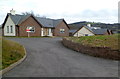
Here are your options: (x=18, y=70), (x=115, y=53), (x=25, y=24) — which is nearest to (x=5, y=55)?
(x=18, y=70)

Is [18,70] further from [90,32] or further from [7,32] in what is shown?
[90,32]

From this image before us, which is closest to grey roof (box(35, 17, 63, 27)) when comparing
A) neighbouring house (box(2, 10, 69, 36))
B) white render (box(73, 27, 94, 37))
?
neighbouring house (box(2, 10, 69, 36))

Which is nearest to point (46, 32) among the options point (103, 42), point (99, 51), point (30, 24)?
point (30, 24)

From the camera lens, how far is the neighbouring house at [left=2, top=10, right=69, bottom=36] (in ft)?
105

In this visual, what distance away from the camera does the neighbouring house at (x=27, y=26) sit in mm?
31906

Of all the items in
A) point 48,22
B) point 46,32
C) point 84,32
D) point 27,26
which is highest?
point 48,22

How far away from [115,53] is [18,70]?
26.2ft

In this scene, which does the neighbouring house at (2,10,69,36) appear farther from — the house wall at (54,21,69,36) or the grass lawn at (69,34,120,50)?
the grass lawn at (69,34,120,50)

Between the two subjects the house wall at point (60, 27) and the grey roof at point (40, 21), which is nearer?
the grey roof at point (40, 21)

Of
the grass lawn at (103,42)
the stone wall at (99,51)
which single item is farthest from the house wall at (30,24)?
the stone wall at (99,51)

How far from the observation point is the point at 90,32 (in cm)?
5244

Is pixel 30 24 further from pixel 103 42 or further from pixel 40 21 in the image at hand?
pixel 103 42

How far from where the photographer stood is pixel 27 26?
32438 mm

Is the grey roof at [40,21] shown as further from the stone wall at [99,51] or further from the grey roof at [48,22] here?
the stone wall at [99,51]
